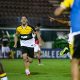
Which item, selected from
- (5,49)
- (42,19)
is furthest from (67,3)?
(42,19)

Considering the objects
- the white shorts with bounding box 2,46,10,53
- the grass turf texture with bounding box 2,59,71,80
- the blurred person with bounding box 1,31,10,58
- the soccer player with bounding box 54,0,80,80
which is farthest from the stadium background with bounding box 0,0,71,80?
the soccer player with bounding box 54,0,80,80

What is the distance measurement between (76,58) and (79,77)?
33cm

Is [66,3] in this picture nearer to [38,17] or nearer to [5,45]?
[5,45]

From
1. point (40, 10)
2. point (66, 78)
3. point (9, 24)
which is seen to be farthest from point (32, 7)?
point (66, 78)

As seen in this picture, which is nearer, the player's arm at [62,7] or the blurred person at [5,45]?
the player's arm at [62,7]

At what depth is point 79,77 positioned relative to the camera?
6.71 meters

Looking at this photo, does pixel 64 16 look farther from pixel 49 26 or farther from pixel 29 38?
pixel 29 38

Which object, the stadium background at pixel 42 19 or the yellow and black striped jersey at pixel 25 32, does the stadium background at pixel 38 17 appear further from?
the yellow and black striped jersey at pixel 25 32

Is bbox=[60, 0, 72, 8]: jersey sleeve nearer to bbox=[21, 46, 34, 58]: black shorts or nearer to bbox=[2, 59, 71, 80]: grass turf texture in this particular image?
bbox=[2, 59, 71, 80]: grass turf texture

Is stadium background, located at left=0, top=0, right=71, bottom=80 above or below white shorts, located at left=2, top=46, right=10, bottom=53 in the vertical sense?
above

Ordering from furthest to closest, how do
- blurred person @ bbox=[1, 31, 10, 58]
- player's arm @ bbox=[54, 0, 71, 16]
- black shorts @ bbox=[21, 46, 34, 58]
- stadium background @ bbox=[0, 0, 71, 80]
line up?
1. stadium background @ bbox=[0, 0, 71, 80]
2. blurred person @ bbox=[1, 31, 10, 58]
3. black shorts @ bbox=[21, 46, 34, 58]
4. player's arm @ bbox=[54, 0, 71, 16]

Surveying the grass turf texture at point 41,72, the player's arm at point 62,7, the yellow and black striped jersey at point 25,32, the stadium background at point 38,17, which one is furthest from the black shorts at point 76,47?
the stadium background at point 38,17

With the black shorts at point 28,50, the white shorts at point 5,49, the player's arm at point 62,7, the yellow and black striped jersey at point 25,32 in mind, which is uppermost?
the player's arm at point 62,7

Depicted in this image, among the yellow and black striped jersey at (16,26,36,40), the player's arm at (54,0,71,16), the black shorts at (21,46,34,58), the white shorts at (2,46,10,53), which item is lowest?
the white shorts at (2,46,10,53)
